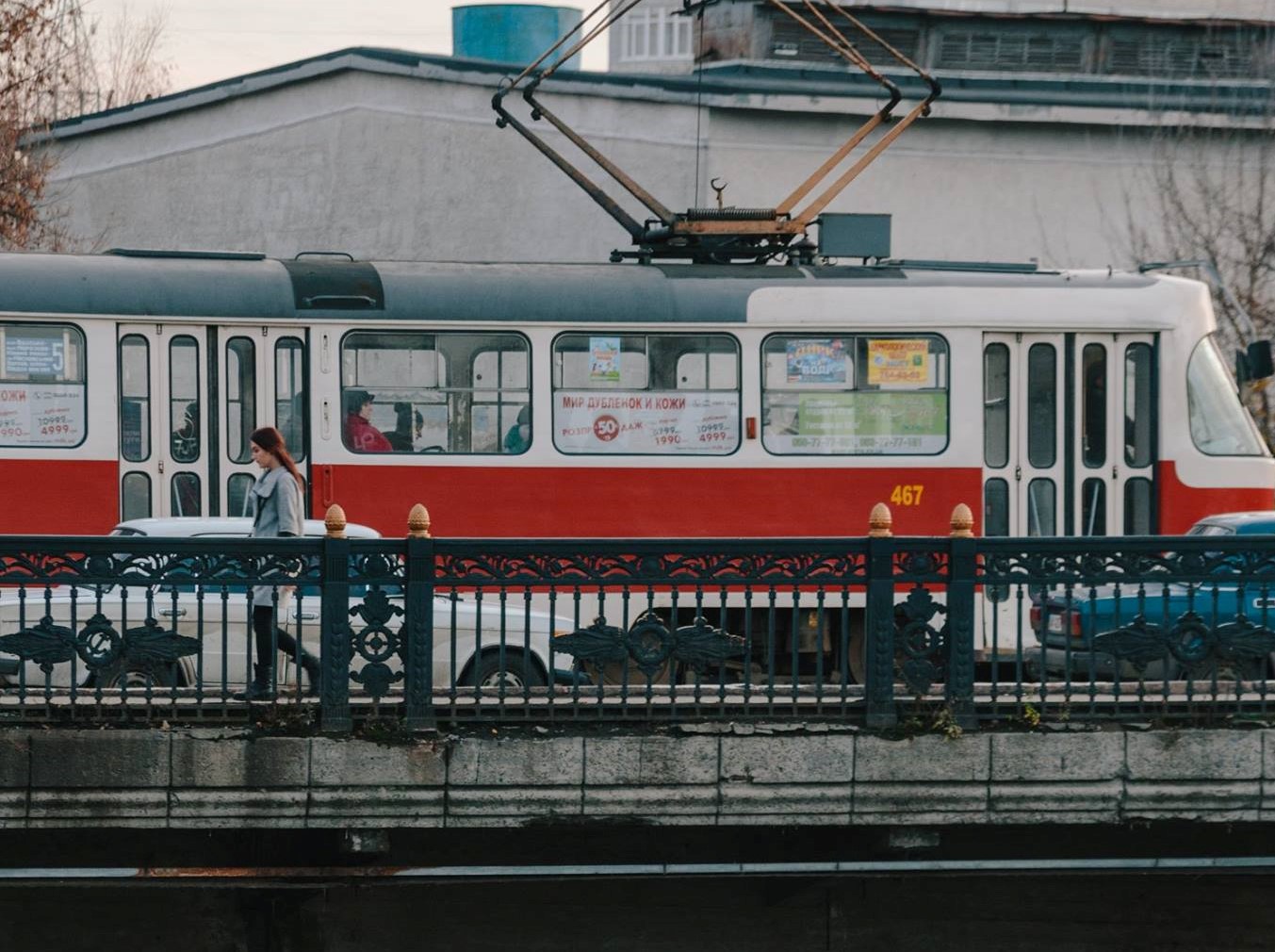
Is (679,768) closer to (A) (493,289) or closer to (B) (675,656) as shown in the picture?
(B) (675,656)

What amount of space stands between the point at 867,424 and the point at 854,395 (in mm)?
245

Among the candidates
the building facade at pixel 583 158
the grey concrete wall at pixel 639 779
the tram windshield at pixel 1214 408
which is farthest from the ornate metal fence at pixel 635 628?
the building facade at pixel 583 158

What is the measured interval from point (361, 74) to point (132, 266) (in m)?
12.4

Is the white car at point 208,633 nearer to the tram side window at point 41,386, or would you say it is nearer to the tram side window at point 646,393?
the tram side window at point 41,386

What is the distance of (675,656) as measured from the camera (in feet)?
27.9

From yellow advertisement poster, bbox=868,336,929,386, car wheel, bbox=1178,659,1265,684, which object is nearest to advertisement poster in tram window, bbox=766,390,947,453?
yellow advertisement poster, bbox=868,336,929,386

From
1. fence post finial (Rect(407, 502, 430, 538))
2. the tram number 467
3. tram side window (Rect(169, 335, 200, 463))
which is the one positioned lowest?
Answer: the tram number 467

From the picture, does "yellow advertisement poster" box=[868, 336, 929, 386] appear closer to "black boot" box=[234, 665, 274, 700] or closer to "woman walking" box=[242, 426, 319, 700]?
"woman walking" box=[242, 426, 319, 700]

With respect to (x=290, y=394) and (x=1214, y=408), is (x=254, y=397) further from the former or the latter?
(x=1214, y=408)

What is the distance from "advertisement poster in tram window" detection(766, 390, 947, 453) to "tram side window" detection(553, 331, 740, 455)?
0.50 meters

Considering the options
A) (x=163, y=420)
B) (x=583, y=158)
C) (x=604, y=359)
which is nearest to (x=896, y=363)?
(x=604, y=359)

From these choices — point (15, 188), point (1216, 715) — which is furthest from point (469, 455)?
point (15, 188)

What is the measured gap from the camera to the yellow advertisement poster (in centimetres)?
1502

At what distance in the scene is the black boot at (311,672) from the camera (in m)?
8.70
